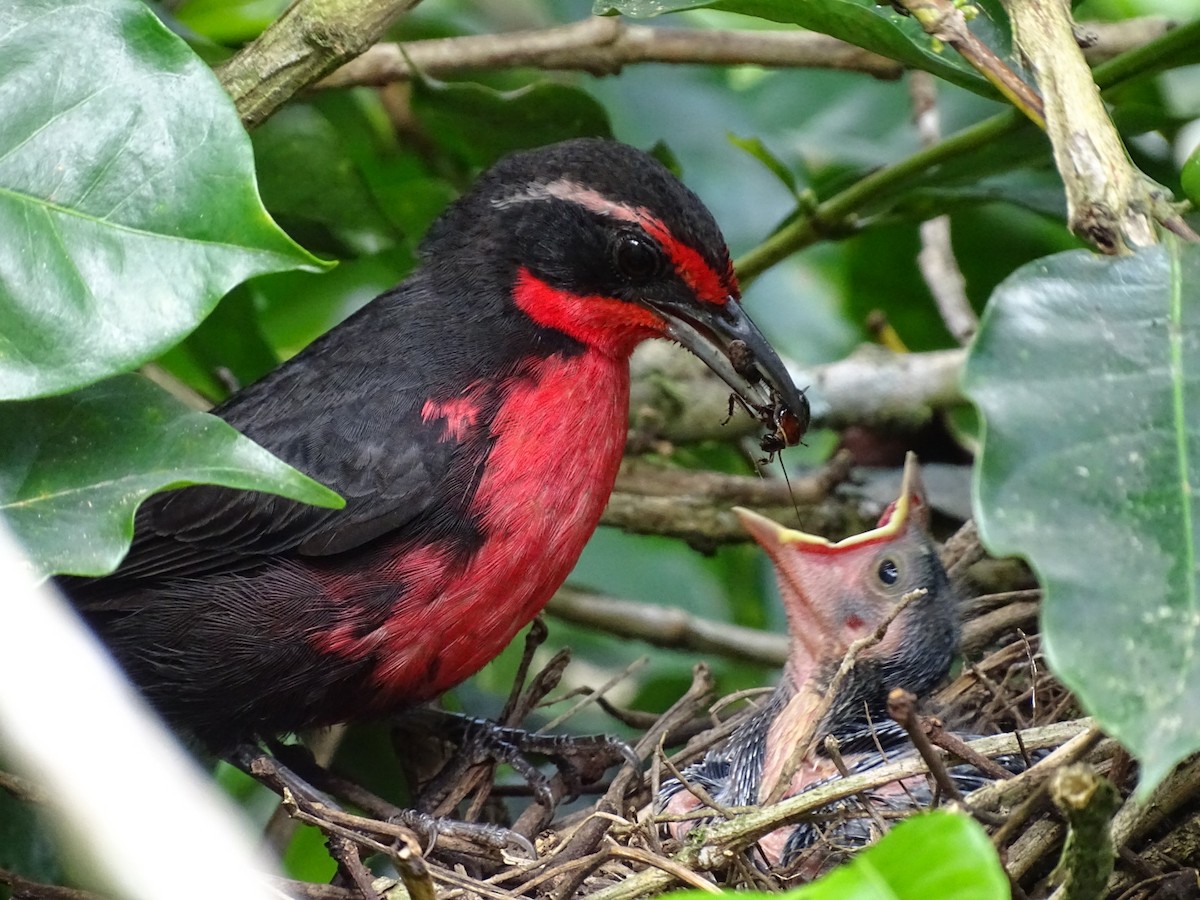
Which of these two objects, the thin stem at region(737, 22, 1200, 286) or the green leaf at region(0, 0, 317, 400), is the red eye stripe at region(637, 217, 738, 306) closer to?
the thin stem at region(737, 22, 1200, 286)

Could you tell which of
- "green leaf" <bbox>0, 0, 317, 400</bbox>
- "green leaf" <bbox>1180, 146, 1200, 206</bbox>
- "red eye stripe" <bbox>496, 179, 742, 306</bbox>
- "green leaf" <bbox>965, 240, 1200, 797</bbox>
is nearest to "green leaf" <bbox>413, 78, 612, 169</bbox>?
"red eye stripe" <bbox>496, 179, 742, 306</bbox>

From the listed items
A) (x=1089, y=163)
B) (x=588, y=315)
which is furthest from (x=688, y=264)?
(x=1089, y=163)

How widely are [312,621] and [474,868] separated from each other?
0.58 m

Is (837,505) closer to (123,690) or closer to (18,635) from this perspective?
(123,690)

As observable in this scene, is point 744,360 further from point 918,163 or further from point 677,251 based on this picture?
point 918,163

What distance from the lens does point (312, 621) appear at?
276cm

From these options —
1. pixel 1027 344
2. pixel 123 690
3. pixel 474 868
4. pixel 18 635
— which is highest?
pixel 1027 344

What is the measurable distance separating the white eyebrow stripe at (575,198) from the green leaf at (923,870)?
176 centimetres

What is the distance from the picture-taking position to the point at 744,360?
285 cm

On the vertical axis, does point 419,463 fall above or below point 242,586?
above

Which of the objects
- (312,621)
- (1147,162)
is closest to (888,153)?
(1147,162)

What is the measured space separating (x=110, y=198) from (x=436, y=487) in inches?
38.1

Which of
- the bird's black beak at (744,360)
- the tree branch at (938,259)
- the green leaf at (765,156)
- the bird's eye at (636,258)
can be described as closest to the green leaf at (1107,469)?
the bird's black beak at (744,360)

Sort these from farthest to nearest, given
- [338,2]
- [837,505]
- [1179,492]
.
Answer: [837,505] → [338,2] → [1179,492]
